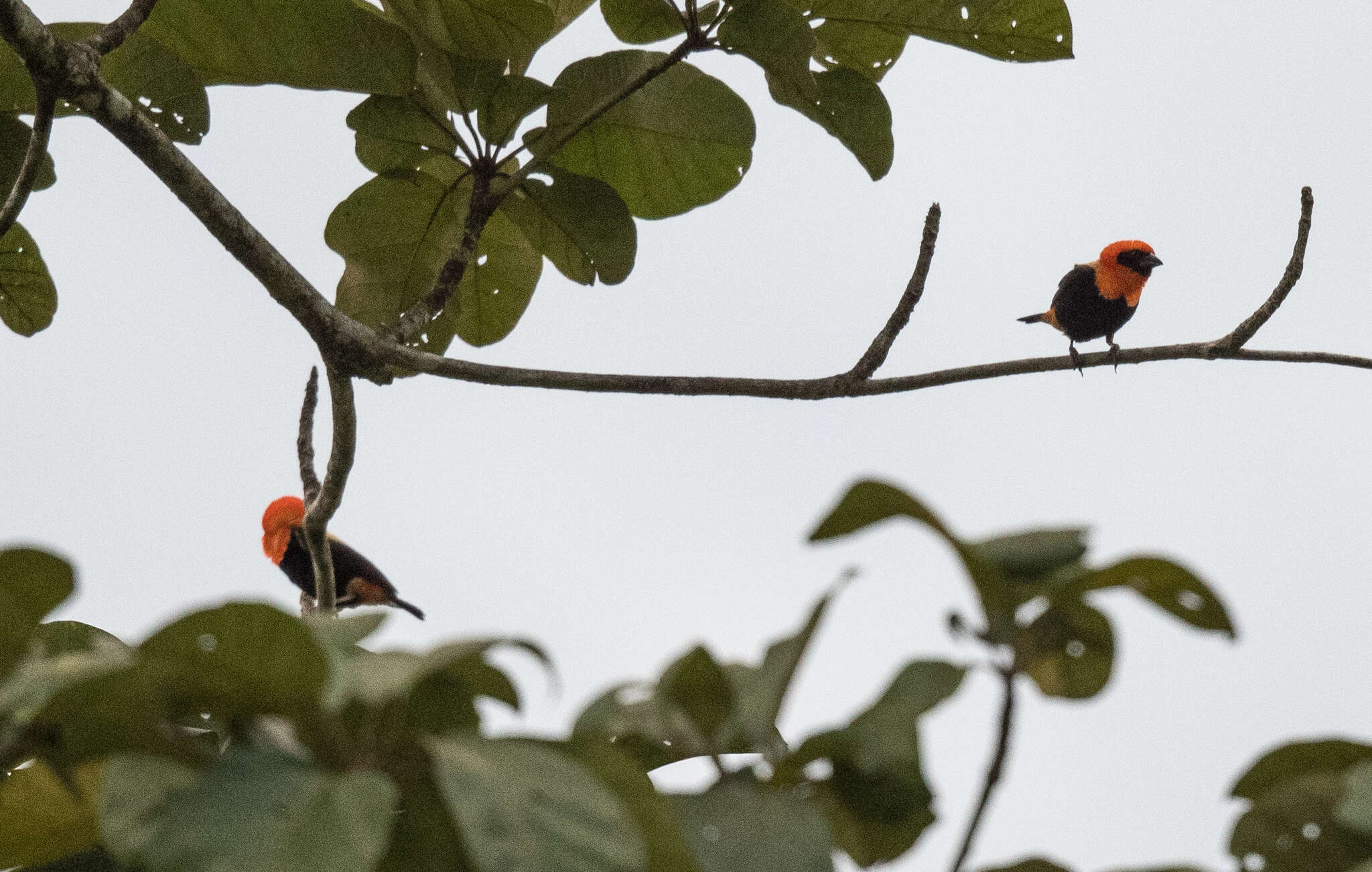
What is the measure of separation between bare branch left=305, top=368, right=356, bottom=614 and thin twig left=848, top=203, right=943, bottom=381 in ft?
2.98

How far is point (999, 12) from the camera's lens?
261 centimetres

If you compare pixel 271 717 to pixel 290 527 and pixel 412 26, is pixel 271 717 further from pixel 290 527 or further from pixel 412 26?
pixel 290 527

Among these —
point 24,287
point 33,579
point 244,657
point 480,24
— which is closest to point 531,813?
point 244,657

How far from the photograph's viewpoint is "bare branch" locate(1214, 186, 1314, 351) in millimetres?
2229

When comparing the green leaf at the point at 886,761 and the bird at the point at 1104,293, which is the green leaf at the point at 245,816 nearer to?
the green leaf at the point at 886,761

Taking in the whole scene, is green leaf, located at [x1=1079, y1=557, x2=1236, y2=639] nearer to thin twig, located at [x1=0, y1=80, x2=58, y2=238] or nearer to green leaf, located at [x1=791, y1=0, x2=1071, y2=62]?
thin twig, located at [x1=0, y1=80, x2=58, y2=238]

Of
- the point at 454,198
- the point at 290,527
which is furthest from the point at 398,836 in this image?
the point at 290,527

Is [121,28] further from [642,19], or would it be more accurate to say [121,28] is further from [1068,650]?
[1068,650]

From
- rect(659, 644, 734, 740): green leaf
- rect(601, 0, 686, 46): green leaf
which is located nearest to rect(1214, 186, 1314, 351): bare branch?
rect(601, 0, 686, 46): green leaf

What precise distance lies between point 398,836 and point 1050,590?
1.34ft

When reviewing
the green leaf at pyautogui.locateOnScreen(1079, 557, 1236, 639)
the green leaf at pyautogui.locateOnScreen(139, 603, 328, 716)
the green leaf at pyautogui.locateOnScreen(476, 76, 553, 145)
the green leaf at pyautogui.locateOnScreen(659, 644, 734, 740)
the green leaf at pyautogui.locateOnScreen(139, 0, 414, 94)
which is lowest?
the green leaf at pyautogui.locateOnScreen(659, 644, 734, 740)

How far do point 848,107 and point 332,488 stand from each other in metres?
1.24

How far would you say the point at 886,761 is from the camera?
77 centimetres

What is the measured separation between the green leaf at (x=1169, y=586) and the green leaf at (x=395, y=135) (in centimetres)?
230
